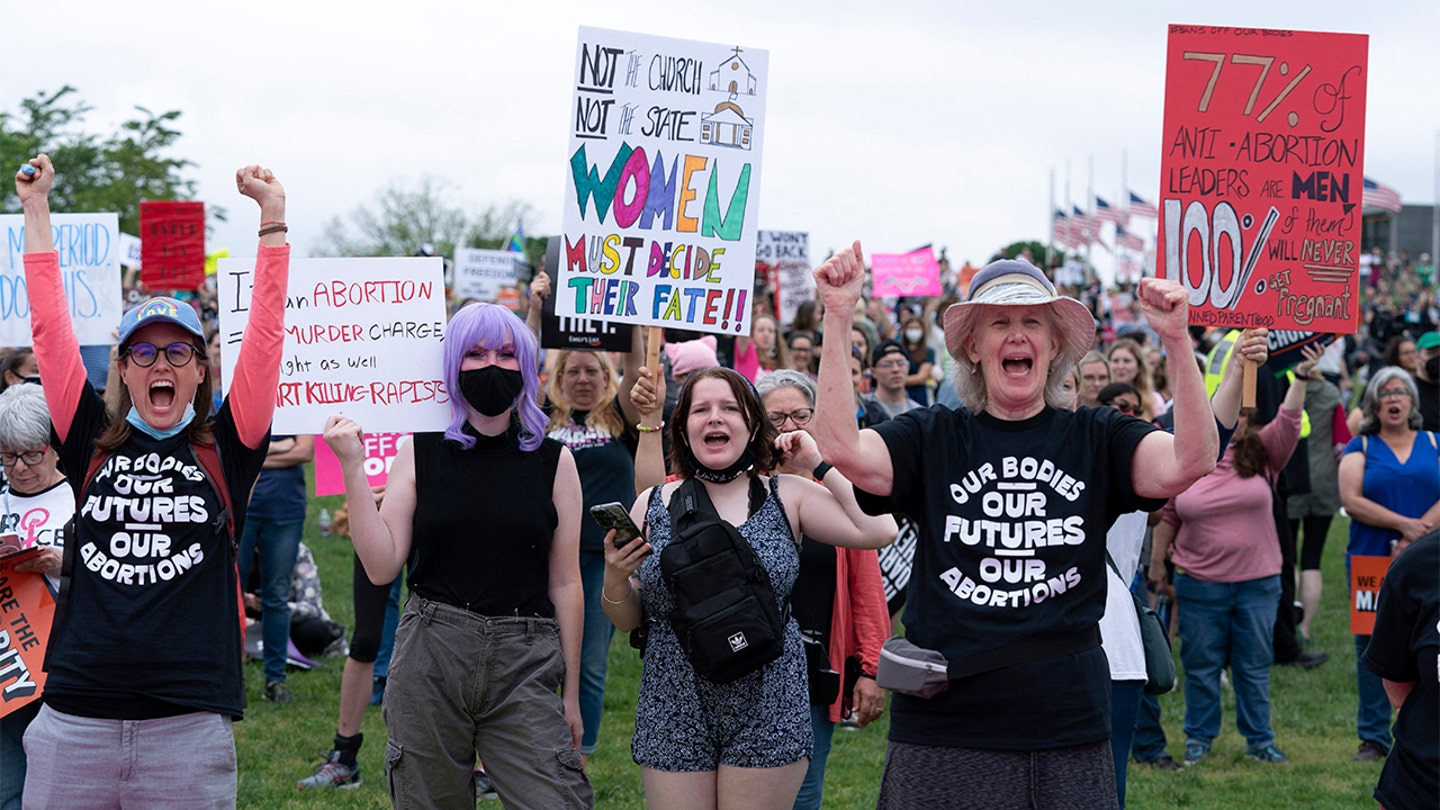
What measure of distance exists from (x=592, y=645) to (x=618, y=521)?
2795 mm

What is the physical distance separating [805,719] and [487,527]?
1.18 metres

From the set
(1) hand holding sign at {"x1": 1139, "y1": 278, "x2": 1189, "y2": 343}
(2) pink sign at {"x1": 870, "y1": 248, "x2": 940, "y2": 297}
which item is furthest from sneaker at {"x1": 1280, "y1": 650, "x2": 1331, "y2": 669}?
(2) pink sign at {"x1": 870, "y1": 248, "x2": 940, "y2": 297}

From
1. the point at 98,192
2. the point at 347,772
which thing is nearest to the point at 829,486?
the point at 347,772

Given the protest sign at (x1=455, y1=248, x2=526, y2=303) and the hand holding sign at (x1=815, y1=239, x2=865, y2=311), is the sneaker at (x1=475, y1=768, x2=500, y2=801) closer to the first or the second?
the hand holding sign at (x1=815, y1=239, x2=865, y2=311)

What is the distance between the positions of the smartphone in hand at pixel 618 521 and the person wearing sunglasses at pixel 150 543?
1048 mm

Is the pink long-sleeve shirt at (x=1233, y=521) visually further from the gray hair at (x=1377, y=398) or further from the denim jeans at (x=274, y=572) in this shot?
the denim jeans at (x=274, y=572)

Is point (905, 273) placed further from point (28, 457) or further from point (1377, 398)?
point (28, 457)

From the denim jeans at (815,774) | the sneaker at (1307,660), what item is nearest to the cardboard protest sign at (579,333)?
the denim jeans at (815,774)

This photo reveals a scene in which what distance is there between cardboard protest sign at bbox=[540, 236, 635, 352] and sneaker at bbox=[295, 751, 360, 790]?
7.84 feet

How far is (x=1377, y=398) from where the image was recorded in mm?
8711

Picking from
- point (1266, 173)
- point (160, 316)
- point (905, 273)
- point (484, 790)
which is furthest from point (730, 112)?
point (905, 273)

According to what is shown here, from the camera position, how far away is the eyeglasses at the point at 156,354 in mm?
4145

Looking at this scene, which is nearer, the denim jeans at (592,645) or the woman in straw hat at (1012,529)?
the woman in straw hat at (1012,529)

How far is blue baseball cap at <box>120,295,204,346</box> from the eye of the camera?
163 inches
